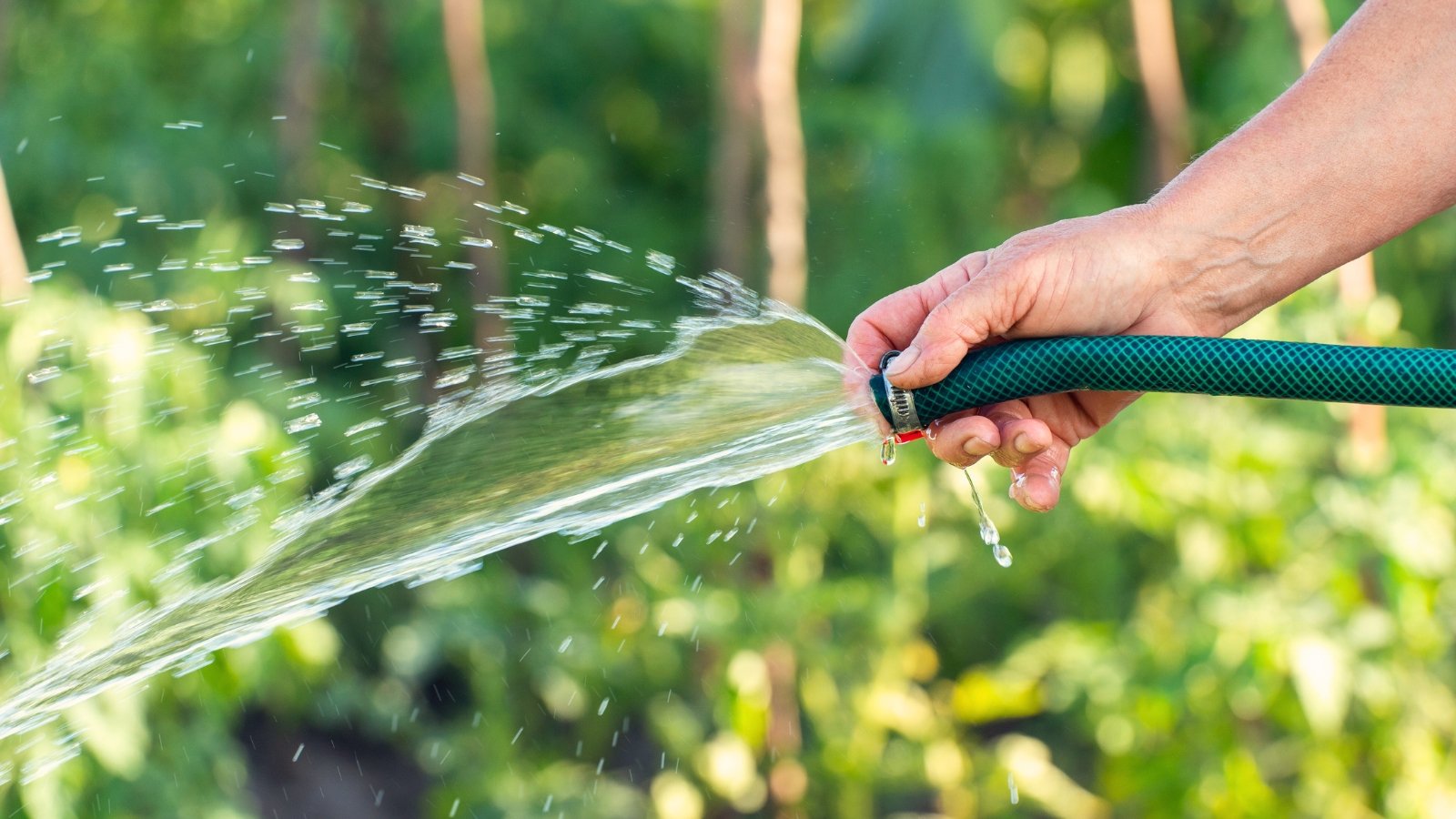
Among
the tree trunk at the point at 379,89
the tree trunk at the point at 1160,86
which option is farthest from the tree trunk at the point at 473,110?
the tree trunk at the point at 1160,86

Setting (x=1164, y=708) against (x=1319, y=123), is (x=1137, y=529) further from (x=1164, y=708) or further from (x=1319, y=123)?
(x=1319, y=123)

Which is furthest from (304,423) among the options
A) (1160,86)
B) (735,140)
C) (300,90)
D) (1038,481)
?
(1160,86)

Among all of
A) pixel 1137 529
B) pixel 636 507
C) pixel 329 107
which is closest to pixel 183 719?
pixel 636 507

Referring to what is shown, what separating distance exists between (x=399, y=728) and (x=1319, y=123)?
10.0ft

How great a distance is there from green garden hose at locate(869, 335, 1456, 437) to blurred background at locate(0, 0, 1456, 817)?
72 cm

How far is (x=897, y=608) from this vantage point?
2.98 m

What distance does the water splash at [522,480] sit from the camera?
5.54 ft

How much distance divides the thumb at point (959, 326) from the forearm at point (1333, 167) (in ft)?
0.63

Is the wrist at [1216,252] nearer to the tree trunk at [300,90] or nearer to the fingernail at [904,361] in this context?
the fingernail at [904,361]

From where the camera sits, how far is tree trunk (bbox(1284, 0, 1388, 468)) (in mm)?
2809

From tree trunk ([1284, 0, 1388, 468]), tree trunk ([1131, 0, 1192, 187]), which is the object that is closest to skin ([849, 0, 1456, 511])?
tree trunk ([1284, 0, 1388, 468])

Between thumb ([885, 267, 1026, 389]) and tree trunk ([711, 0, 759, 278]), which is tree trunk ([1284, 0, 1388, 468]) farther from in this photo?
thumb ([885, 267, 1026, 389])

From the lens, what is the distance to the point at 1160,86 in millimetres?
4281

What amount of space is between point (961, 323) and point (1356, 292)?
5.82ft
